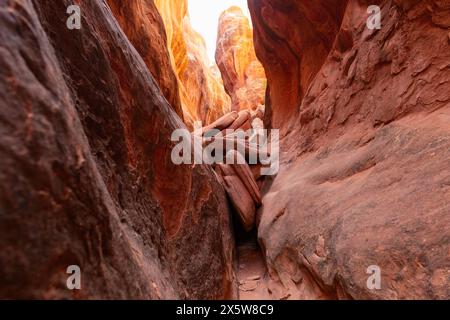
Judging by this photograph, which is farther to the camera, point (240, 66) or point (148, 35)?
point (240, 66)

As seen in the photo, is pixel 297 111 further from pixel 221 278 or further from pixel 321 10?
pixel 221 278

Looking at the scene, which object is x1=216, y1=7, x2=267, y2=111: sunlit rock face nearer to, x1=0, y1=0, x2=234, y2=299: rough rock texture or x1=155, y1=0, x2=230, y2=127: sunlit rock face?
x1=155, y1=0, x2=230, y2=127: sunlit rock face

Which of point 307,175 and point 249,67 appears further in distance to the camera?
point 249,67

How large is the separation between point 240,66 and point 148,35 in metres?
23.6

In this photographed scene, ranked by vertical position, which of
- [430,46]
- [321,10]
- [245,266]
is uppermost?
[321,10]

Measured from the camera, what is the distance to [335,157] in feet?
15.4

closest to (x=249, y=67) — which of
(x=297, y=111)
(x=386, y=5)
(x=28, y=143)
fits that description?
(x=297, y=111)

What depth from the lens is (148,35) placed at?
319 inches

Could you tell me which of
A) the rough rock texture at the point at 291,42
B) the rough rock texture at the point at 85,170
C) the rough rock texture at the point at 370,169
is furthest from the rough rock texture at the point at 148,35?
the rough rock texture at the point at 85,170

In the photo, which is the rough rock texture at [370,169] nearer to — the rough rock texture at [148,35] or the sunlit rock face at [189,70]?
the rough rock texture at [148,35]

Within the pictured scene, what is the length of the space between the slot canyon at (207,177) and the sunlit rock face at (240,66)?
21.0 meters

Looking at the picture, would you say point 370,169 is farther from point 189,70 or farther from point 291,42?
point 189,70

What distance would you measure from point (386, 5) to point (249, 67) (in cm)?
2737

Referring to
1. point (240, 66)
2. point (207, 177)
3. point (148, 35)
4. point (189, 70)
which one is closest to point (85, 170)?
point (207, 177)
